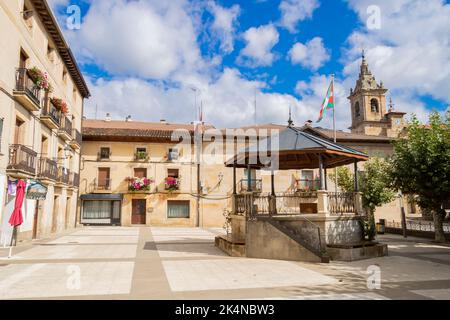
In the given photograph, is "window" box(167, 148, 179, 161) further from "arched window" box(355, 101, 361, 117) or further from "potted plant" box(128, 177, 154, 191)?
"arched window" box(355, 101, 361, 117)

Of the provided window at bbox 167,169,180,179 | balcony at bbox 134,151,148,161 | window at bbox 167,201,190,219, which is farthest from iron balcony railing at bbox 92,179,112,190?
window at bbox 167,201,190,219

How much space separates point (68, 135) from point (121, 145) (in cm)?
849

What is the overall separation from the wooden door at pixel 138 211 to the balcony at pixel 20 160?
606 inches

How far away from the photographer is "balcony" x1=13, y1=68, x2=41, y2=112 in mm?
14970

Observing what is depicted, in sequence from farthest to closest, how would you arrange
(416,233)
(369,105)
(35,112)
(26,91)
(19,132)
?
(369,105)
(416,233)
(35,112)
(19,132)
(26,91)

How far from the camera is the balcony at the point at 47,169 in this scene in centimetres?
1806

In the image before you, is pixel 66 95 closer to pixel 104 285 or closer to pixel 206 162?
pixel 206 162

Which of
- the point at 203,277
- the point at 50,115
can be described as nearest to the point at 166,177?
the point at 50,115

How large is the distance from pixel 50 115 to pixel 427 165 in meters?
20.5

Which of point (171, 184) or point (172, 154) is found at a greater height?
point (172, 154)

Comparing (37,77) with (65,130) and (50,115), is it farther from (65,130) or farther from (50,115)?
(65,130)

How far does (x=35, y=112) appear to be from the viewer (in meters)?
17.8
